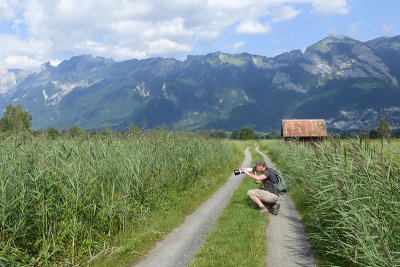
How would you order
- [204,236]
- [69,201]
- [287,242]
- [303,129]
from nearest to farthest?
[69,201]
[287,242]
[204,236]
[303,129]

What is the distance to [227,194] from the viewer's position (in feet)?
44.7

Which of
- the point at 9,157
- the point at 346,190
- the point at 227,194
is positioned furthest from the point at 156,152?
the point at 346,190

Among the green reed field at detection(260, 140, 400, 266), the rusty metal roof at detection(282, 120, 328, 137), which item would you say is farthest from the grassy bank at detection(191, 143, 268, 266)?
the rusty metal roof at detection(282, 120, 328, 137)

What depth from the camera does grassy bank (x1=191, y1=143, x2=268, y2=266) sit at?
597 centimetres

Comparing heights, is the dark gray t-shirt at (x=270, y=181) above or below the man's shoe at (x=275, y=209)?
above

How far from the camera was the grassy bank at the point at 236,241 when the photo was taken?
597 cm

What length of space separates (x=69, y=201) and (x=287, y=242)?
5.39 metres

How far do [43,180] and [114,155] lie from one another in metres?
3.23

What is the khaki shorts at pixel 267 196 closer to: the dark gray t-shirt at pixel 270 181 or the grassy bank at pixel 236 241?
the dark gray t-shirt at pixel 270 181

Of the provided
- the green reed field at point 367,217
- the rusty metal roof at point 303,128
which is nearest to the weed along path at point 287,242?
the green reed field at point 367,217

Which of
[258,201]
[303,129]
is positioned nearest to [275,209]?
[258,201]

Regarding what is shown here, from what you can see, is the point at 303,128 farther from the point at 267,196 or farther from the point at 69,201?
the point at 69,201

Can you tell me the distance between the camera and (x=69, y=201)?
19.5 ft

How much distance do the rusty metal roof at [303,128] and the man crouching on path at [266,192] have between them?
34.9 meters
